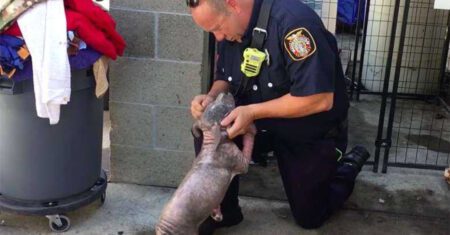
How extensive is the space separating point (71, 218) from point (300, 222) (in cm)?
131

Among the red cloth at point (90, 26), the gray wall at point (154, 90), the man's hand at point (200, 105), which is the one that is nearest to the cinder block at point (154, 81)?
the gray wall at point (154, 90)

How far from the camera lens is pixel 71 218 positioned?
3.45 metres

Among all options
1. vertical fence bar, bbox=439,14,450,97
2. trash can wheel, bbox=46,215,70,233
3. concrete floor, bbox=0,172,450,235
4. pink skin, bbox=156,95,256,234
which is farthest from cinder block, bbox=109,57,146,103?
vertical fence bar, bbox=439,14,450,97

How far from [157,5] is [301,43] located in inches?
45.4

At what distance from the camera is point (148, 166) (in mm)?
3840

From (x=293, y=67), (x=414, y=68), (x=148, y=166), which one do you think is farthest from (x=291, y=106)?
(x=414, y=68)

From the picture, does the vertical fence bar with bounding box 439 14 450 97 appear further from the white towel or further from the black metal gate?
the white towel

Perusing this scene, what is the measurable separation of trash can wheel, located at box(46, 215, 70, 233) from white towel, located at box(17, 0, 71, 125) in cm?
72

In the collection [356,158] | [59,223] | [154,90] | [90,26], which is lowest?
Answer: [59,223]

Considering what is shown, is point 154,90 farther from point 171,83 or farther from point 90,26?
point 90,26

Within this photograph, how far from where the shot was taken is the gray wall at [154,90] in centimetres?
354

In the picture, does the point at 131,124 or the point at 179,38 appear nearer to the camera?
the point at 179,38

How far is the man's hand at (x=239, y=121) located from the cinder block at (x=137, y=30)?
1.14 metres

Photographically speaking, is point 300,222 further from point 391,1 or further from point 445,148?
point 391,1
